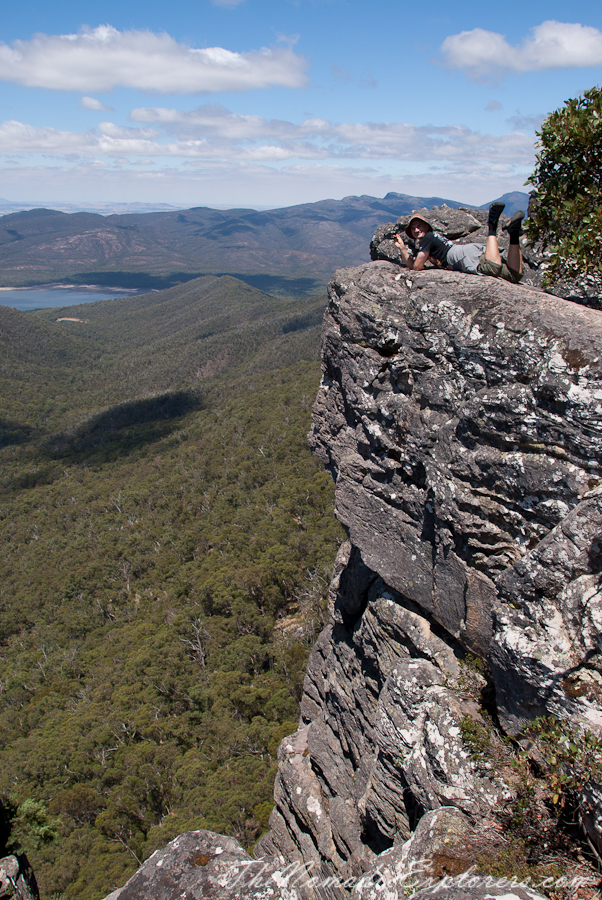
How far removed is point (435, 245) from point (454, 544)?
Result: 260 inches

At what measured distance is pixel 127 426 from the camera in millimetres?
125562

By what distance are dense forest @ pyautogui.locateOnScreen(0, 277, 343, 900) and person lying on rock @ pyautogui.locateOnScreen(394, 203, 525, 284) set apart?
89.4 feet

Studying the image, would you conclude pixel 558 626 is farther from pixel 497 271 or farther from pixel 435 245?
pixel 435 245

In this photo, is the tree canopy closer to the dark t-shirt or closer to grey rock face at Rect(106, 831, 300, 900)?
the dark t-shirt

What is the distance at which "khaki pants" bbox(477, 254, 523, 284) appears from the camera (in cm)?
975

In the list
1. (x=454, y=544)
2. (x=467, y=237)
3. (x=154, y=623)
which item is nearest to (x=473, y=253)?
(x=467, y=237)

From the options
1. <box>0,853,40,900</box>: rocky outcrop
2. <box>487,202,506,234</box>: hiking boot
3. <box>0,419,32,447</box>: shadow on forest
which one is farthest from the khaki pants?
<box>0,419,32,447</box>: shadow on forest

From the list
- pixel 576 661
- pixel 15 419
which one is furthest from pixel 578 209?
pixel 15 419

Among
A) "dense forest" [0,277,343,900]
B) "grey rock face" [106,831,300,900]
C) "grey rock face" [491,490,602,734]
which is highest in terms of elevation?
"grey rock face" [491,490,602,734]

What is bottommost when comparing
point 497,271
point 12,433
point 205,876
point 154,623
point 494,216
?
point 154,623

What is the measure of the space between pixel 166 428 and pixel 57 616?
57.4 meters

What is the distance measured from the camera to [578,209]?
8.67 meters

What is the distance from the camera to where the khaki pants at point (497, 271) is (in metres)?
9.75

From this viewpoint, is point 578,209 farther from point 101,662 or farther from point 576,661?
point 101,662
